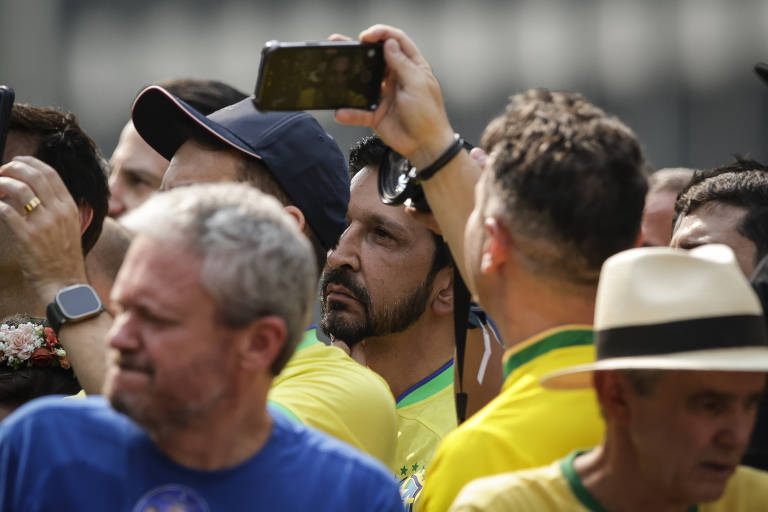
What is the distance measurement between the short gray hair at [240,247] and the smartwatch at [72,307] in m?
0.77

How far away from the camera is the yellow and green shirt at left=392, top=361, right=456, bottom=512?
382 centimetres

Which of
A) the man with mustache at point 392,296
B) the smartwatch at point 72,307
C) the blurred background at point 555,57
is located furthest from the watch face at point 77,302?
the blurred background at point 555,57

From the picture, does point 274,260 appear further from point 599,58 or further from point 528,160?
point 599,58

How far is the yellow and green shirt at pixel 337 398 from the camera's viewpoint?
2996 mm

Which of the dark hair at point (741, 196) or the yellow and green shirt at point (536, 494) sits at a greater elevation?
the yellow and green shirt at point (536, 494)

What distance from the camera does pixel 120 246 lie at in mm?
4070

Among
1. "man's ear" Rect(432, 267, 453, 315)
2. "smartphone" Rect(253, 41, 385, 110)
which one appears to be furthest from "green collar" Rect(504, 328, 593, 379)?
"man's ear" Rect(432, 267, 453, 315)

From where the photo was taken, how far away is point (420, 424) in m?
4.08

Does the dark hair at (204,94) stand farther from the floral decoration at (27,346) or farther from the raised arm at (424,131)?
the raised arm at (424,131)

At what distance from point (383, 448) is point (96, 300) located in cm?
79

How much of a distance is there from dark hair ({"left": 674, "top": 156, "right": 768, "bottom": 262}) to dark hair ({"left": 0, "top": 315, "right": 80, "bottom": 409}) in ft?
6.84

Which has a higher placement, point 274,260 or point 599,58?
point 274,260

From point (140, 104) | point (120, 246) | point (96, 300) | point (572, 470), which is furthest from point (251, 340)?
point (120, 246)

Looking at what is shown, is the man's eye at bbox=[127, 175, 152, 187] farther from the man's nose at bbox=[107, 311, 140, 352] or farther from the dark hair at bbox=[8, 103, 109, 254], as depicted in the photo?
the man's nose at bbox=[107, 311, 140, 352]
